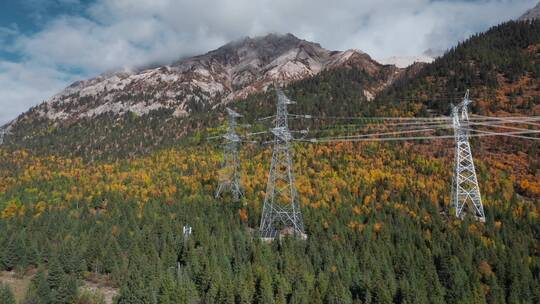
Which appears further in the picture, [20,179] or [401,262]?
[20,179]

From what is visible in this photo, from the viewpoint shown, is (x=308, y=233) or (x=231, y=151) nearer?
(x=308, y=233)

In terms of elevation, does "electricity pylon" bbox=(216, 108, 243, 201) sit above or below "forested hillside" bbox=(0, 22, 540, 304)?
above

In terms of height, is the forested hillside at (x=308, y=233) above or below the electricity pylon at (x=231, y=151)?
below

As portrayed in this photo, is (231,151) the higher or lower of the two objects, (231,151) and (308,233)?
the higher

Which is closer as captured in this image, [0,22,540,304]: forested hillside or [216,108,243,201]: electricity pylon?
[0,22,540,304]: forested hillside

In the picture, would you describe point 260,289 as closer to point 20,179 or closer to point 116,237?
point 116,237

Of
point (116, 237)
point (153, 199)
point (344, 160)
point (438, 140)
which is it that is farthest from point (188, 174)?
point (438, 140)

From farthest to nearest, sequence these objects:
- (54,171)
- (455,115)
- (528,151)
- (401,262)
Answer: (54,171) < (528,151) < (401,262) < (455,115)

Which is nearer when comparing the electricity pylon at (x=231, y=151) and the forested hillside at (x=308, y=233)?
the forested hillside at (x=308, y=233)
